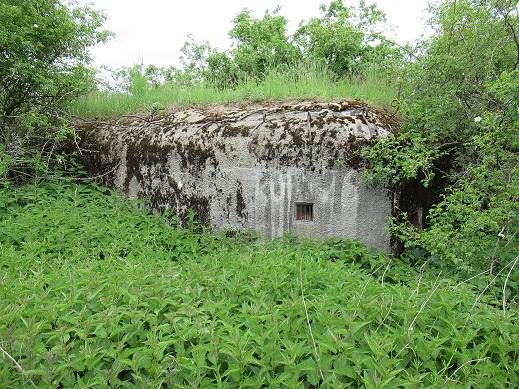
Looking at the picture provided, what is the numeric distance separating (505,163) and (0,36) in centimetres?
612

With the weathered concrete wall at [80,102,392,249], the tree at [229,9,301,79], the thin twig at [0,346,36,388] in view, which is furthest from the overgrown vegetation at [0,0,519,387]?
the tree at [229,9,301,79]

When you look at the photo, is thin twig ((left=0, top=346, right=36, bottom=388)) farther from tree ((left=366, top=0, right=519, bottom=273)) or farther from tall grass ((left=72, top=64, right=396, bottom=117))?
tall grass ((left=72, top=64, right=396, bottom=117))

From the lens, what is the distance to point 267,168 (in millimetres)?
5555

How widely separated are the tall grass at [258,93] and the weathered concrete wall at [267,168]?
45 cm

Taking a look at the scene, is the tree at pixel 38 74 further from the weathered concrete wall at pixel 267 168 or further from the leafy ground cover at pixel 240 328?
the leafy ground cover at pixel 240 328

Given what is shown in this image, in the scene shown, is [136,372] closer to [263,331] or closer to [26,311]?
[263,331]

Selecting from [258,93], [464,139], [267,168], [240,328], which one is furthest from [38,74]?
[464,139]

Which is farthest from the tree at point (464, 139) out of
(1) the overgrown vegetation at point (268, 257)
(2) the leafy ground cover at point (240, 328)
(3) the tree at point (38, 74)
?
(3) the tree at point (38, 74)

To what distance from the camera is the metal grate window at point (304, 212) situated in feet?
17.8

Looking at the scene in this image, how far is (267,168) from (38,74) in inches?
140

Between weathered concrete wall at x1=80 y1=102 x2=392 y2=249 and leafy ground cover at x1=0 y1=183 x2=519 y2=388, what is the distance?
124cm

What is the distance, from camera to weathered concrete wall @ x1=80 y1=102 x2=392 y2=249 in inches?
207

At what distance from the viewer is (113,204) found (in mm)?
6273

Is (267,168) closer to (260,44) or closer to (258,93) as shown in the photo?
(258,93)
